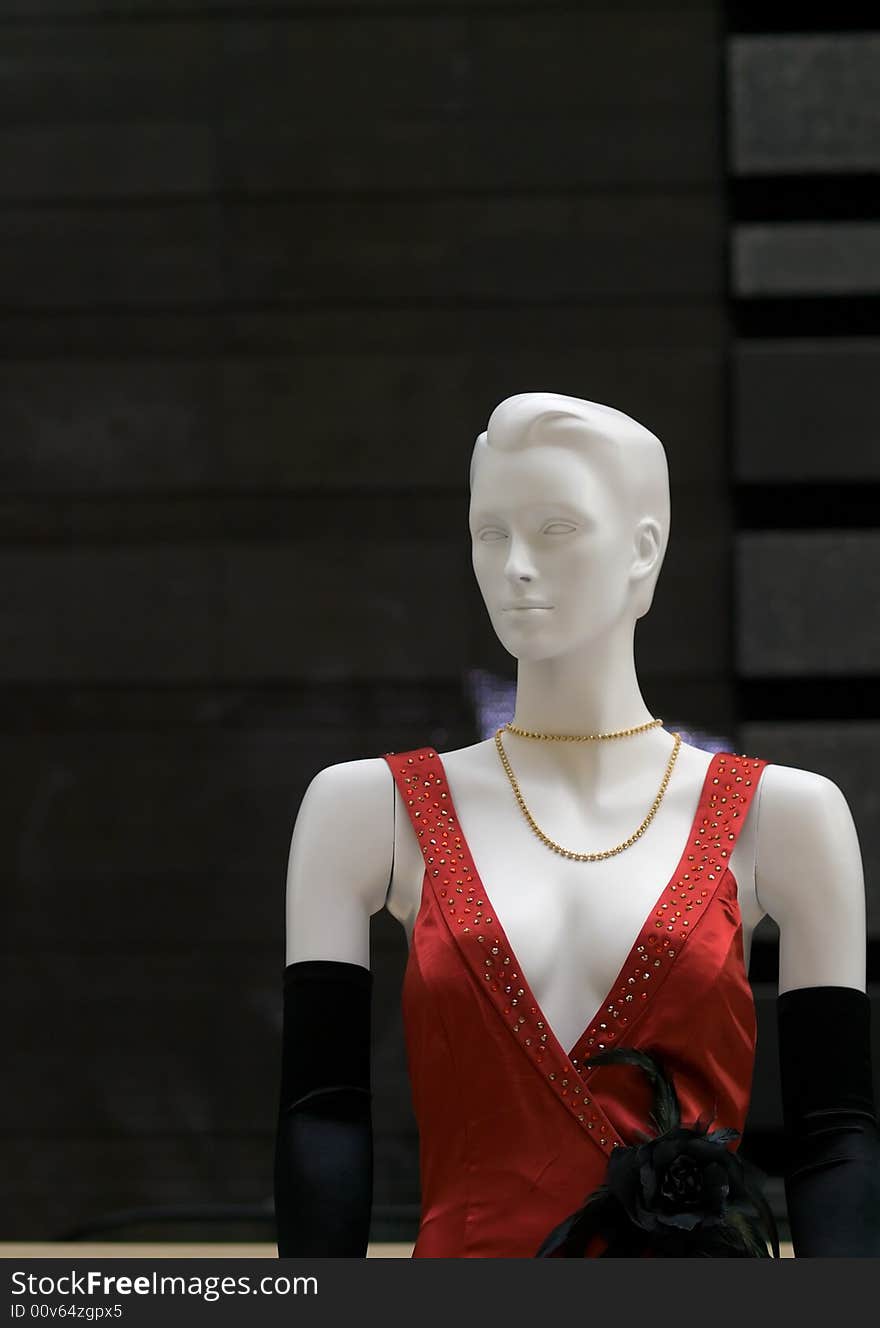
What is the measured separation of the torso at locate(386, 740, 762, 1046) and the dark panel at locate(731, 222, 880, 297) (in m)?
1.68

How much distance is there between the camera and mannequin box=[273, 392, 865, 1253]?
5.37ft

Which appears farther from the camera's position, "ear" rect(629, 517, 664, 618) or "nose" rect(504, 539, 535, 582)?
"ear" rect(629, 517, 664, 618)

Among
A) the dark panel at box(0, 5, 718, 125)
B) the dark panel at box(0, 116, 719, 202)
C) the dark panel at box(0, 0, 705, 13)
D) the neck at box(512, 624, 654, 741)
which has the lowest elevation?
the neck at box(512, 624, 654, 741)

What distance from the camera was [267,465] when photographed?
3.24 m

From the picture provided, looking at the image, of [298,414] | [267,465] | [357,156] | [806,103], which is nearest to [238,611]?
[267,465]

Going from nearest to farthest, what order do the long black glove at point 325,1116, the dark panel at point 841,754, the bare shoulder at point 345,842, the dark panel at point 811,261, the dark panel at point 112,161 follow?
the long black glove at point 325,1116 → the bare shoulder at point 345,842 → the dark panel at point 841,754 → the dark panel at point 811,261 → the dark panel at point 112,161

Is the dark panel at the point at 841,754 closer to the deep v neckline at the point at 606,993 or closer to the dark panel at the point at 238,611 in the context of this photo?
the dark panel at the point at 238,611

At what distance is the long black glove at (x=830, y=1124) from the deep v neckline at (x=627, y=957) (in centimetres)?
17

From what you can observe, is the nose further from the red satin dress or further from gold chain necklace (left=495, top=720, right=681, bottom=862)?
the red satin dress

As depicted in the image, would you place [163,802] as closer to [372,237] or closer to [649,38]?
[372,237]

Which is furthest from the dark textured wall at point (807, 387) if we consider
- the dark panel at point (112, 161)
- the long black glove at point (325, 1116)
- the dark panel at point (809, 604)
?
the long black glove at point (325, 1116)

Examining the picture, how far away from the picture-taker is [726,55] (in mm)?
3203

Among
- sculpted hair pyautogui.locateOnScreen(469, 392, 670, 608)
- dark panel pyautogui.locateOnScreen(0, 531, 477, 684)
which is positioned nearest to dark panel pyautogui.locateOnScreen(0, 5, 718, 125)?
dark panel pyautogui.locateOnScreen(0, 531, 477, 684)

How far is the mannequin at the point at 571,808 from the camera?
1.64 meters
